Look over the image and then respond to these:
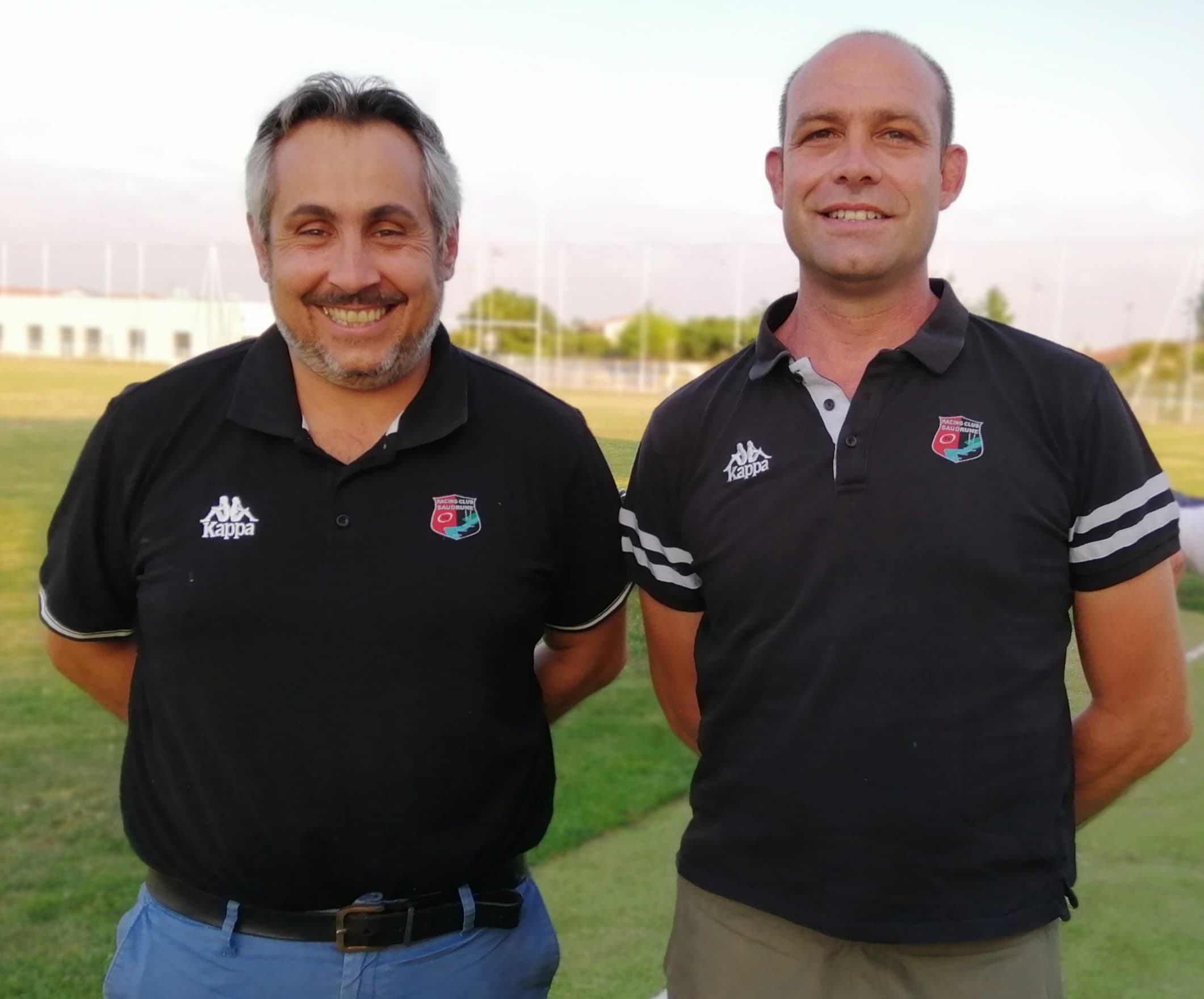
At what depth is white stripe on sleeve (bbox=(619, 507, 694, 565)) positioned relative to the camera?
2.27m

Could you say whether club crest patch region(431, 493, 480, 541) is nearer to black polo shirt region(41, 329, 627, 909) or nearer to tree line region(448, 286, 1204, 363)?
black polo shirt region(41, 329, 627, 909)

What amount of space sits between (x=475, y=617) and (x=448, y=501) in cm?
20

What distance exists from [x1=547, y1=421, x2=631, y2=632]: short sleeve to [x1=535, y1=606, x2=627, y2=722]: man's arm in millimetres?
59

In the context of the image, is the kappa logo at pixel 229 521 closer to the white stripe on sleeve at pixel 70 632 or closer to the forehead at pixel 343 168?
the white stripe on sleeve at pixel 70 632

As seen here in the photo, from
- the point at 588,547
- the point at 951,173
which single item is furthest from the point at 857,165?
the point at 588,547

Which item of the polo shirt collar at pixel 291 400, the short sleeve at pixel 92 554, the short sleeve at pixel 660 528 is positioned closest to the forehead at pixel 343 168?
the polo shirt collar at pixel 291 400

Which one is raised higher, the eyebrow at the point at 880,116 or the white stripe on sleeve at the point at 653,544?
the eyebrow at the point at 880,116

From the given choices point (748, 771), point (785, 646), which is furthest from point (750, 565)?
point (748, 771)

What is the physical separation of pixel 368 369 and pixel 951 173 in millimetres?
1108

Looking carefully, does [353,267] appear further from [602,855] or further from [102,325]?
[102,325]

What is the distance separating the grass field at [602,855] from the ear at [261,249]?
74 centimetres

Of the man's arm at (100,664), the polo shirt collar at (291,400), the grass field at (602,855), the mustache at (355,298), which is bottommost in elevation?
the grass field at (602,855)

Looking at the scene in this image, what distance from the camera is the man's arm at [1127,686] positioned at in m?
2.12

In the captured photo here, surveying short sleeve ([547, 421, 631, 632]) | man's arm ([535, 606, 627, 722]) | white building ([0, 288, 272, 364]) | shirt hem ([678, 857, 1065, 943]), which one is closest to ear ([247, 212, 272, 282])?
short sleeve ([547, 421, 631, 632])
